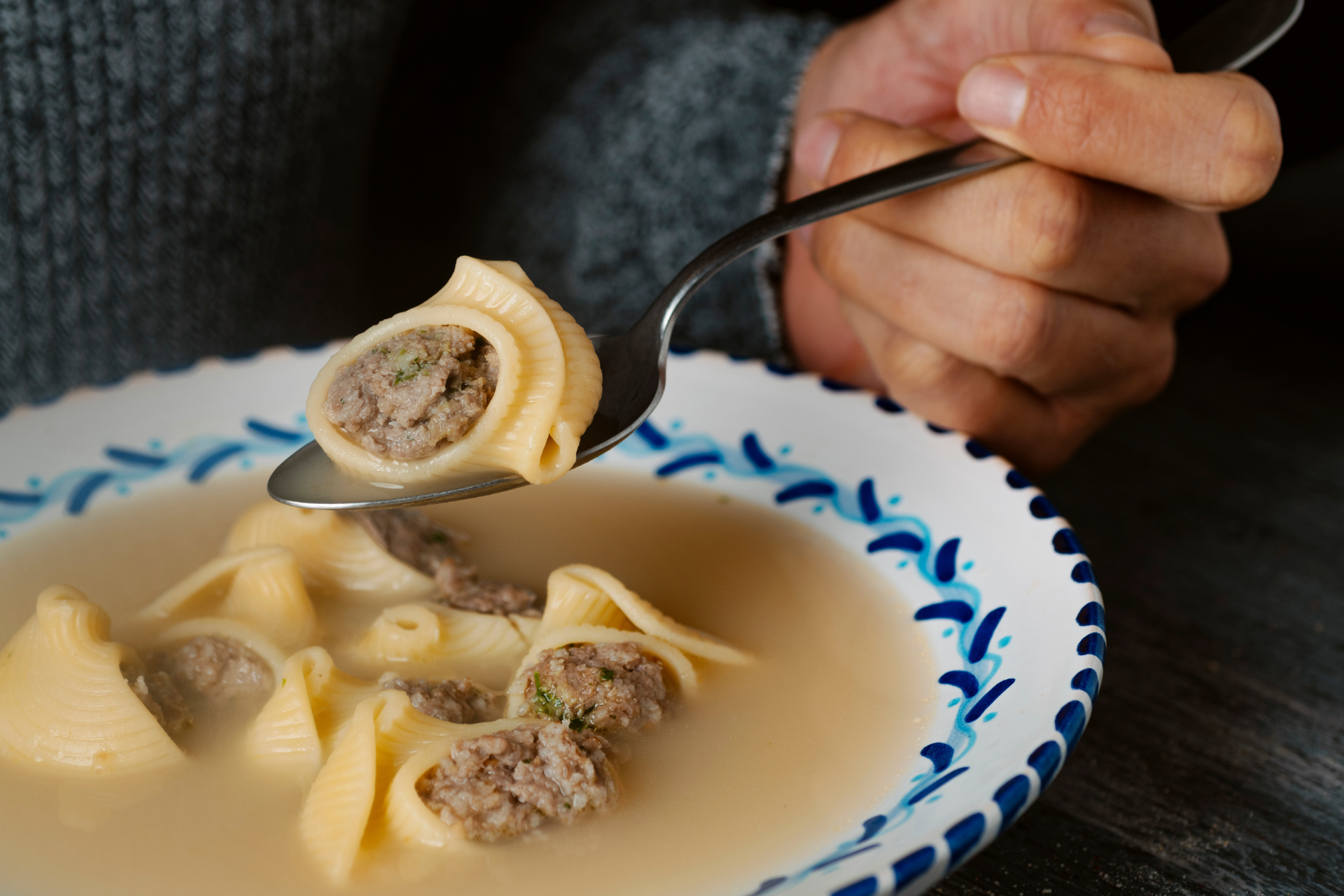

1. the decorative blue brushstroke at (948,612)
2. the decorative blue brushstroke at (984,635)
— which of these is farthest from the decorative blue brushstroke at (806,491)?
the decorative blue brushstroke at (984,635)

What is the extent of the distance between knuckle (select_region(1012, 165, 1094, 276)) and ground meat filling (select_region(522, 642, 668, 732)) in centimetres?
103

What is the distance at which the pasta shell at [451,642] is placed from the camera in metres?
1.68

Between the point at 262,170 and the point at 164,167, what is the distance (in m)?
0.28

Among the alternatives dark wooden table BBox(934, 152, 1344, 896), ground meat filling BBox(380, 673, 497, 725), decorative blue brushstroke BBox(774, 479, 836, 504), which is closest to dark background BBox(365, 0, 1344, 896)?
dark wooden table BBox(934, 152, 1344, 896)

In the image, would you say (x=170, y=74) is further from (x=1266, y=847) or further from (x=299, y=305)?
(x=1266, y=847)

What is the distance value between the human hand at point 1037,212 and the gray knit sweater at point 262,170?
2.02 ft

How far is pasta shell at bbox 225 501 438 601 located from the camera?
1.90 metres

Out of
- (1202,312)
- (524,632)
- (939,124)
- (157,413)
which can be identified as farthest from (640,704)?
(1202,312)

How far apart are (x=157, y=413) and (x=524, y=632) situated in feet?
3.63

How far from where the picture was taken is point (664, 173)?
3.09m

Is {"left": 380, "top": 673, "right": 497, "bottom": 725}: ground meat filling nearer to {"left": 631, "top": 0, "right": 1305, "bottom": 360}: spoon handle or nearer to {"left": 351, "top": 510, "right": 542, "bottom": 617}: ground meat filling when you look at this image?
{"left": 351, "top": 510, "right": 542, "bottom": 617}: ground meat filling

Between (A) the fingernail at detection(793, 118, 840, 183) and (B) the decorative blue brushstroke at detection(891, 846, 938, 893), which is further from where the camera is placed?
(A) the fingernail at detection(793, 118, 840, 183)

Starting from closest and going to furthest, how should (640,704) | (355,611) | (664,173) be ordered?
(640,704) → (355,611) → (664,173)

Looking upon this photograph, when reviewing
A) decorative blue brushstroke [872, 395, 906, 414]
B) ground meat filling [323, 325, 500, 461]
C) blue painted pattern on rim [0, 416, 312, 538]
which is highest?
ground meat filling [323, 325, 500, 461]
